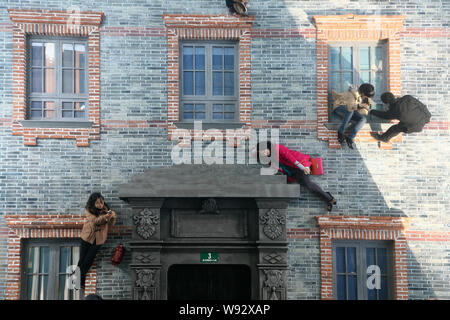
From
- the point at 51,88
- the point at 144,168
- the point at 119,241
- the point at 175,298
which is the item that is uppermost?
the point at 51,88

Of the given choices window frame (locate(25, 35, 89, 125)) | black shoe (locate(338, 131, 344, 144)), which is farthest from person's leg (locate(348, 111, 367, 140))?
window frame (locate(25, 35, 89, 125))

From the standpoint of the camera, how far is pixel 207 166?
10.4 metres

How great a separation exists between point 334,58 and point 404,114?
1780mm

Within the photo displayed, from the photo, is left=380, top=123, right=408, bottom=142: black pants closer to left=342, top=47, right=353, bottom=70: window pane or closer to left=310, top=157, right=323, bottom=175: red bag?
left=310, top=157, right=323, bottom=175: red bag

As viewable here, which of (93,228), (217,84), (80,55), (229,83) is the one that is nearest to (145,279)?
(93,228)

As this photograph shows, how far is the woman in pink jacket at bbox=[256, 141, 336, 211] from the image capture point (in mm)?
10281

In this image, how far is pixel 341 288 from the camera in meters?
10.4

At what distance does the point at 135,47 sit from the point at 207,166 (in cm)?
274

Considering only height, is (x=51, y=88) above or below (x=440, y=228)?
above

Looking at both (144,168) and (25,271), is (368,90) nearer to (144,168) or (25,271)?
(144,168)

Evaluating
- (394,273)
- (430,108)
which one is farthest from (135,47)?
(394,273)

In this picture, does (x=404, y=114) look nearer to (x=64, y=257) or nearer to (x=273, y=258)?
(x=273, y=258)

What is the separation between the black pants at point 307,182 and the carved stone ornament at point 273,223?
97cm

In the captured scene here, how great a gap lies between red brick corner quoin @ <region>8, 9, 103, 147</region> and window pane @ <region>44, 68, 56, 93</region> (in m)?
0.39
